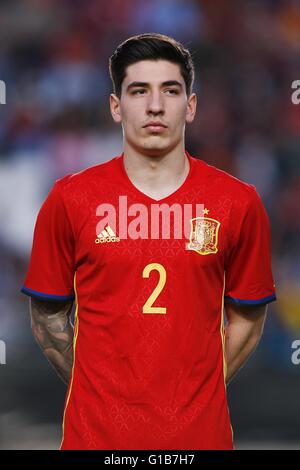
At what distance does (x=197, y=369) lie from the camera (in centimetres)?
307

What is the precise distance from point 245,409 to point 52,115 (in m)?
3.21

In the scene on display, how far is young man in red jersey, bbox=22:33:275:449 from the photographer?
305 centimetres

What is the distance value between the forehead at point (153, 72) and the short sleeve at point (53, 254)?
1.57 ft

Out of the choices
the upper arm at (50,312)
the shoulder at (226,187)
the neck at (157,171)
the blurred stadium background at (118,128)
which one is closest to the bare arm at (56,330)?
the upper arm at (50,312)

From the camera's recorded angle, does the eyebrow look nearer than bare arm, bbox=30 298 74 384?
Yes

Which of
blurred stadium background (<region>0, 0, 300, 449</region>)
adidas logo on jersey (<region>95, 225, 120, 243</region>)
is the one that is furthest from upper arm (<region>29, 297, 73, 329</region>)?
blurred stadium background (<region>0, 0, 300, 449</region>)

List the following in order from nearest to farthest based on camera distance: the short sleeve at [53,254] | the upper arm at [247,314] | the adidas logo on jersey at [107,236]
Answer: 1. the adidas logo on jersey at [107,236]
2. the short sleeve at [53,254]
3. the upper arm at [247,314]

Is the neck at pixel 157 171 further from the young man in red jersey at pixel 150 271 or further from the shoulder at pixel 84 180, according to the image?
the shoulder at pixel 84 180

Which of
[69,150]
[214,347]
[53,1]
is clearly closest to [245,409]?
[69,150]

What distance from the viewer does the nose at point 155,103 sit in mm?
3066

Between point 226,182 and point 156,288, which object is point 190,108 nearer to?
point 226,182

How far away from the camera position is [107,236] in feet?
10.4

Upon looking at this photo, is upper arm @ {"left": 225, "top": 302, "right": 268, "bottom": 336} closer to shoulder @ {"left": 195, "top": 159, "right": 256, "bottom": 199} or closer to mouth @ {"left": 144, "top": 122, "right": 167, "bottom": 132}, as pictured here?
shoulder @ {"left": 195, "top": 159, "right": 256, "bottom": 199}

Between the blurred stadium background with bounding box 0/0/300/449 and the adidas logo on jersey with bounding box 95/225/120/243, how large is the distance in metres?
4.20
